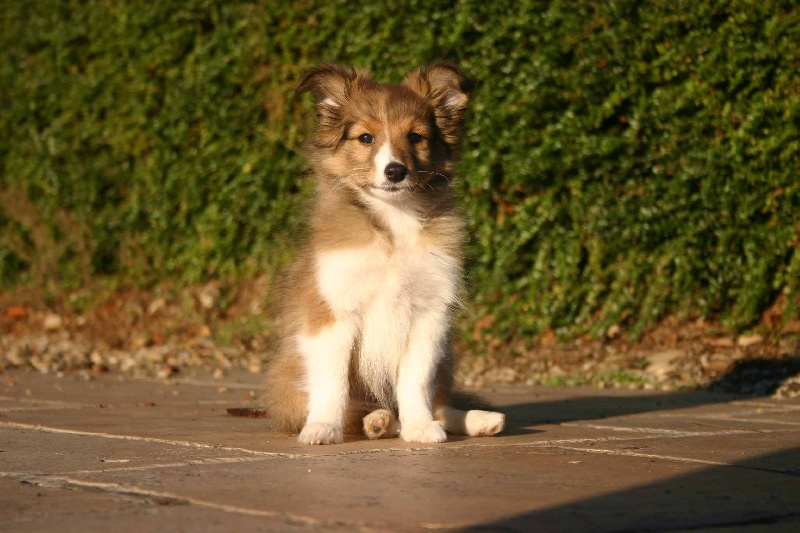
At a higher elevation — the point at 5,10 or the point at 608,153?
the point at 5,10

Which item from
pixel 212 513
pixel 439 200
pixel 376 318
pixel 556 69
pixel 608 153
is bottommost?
pixel 212 513

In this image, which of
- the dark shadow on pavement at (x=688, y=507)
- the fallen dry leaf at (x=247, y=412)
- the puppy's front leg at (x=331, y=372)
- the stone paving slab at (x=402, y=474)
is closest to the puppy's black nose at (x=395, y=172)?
the puppy's front leg at (x=331, y=372)

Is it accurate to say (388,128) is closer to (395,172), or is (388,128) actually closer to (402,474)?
(395,172)

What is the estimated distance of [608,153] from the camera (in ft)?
24.4

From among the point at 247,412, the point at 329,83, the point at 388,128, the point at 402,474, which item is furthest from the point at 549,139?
the point at 402,474

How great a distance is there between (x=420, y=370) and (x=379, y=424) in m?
0.29

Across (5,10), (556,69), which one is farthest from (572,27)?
(5,10)

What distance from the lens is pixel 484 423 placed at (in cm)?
461

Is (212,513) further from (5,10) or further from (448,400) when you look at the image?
(5,10)

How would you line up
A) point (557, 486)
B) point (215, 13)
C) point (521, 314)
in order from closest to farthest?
point (557, 486) → point (521, 314) → point (215, 13)

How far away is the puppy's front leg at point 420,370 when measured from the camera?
451 cm

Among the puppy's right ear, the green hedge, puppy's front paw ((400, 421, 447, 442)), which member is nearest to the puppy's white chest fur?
puppy's front paw ((400, 421, 447, 442))

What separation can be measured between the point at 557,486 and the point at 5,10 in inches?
371

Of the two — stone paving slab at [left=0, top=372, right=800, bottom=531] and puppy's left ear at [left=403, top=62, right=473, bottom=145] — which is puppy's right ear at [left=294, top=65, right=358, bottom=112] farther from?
stone paving slab at [left=0, top=372, right=800, bottom=531]
